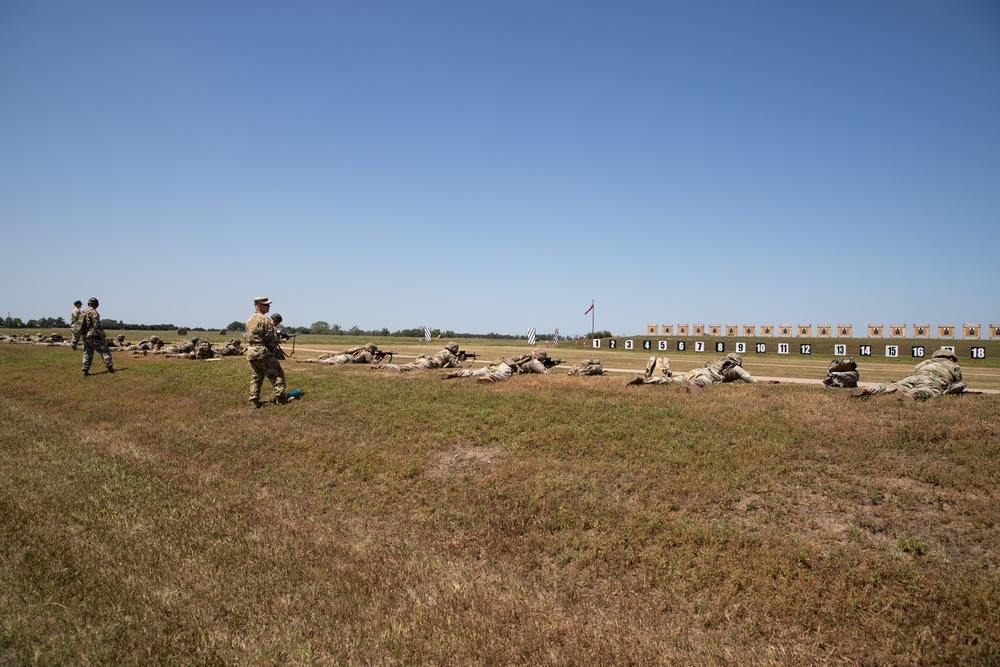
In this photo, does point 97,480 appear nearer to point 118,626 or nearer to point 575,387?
point 118,626

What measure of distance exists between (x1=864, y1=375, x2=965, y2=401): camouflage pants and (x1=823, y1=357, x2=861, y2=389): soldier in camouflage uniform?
94 centimetres

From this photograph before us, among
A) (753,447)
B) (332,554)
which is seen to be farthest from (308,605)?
(753,447)

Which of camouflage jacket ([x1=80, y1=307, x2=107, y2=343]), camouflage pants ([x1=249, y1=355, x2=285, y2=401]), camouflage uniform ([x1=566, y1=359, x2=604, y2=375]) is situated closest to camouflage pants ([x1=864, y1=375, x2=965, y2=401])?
camouflage uniform ([x1=566, y1=359, x2=604, y2=375])

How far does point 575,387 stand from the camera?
14836 mm

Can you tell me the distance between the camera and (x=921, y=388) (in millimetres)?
11578

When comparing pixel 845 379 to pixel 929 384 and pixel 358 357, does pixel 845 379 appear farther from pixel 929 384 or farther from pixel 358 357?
pixel 358 357

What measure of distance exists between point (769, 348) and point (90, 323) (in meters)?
51.6

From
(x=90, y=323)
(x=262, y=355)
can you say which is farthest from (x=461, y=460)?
(x=90, y=323)

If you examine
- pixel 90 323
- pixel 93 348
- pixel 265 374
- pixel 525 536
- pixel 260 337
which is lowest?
pixel 525 536

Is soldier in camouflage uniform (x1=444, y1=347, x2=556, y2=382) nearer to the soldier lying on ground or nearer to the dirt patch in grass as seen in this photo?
the dirt patch in grass

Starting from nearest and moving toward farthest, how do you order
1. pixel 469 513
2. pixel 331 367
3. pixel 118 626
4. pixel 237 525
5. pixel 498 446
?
pixel 118 626, pixel 237 525, pixel 469 513, pixel 498 446, pixel 331 367

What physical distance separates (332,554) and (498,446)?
468 cm

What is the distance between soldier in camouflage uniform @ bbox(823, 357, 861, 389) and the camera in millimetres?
13234

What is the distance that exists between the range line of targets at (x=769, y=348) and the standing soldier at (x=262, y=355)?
41.6 metres
